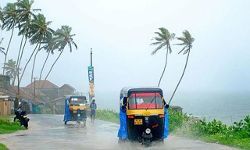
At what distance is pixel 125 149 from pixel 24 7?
2062 inches

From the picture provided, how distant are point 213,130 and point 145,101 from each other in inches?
212

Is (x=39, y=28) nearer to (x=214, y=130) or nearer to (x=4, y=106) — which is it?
(x=4, y=106)

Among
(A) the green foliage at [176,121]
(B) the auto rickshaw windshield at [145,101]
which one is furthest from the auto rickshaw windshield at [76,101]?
(B) the auto rickshaw windshield at [145,101]

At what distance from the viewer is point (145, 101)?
19.1m

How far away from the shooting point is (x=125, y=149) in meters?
17.7

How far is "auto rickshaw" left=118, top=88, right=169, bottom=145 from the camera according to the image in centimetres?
1848

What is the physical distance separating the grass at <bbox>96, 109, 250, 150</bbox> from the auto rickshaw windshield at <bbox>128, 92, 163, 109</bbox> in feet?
10.4

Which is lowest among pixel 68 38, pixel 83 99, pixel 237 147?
pixel 237 147

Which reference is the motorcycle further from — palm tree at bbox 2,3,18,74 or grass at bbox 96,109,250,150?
palm tree at bbox 2,3,18,74

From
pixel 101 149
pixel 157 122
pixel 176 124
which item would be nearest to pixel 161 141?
pixel 157 122

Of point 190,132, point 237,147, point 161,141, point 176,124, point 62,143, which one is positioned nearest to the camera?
point 237,147

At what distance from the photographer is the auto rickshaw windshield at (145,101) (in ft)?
62.1

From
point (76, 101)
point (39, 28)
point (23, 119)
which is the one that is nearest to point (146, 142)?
point (23, 119)

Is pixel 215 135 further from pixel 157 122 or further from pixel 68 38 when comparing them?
pixel 68 38
